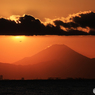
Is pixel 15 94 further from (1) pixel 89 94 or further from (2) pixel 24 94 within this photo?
(1) pixel 89 94

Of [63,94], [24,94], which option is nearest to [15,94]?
[24,94]

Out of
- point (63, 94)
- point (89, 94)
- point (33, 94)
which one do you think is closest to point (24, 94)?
point (33, 94)

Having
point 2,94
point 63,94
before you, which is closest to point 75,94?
point 63,94

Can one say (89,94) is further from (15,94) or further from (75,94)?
(15,94)

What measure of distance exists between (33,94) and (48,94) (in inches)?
199

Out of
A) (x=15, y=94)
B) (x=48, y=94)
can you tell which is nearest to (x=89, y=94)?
(x=48, y=94)

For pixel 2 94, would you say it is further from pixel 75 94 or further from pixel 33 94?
pixel 75 94

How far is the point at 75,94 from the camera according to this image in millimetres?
136000

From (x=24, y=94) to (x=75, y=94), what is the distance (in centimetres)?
1713

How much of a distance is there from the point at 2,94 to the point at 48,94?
15331mm

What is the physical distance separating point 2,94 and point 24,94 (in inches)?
294

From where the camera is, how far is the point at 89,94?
134250 mm

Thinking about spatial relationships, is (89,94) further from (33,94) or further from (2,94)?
(2,94)

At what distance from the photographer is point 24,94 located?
440 ft
